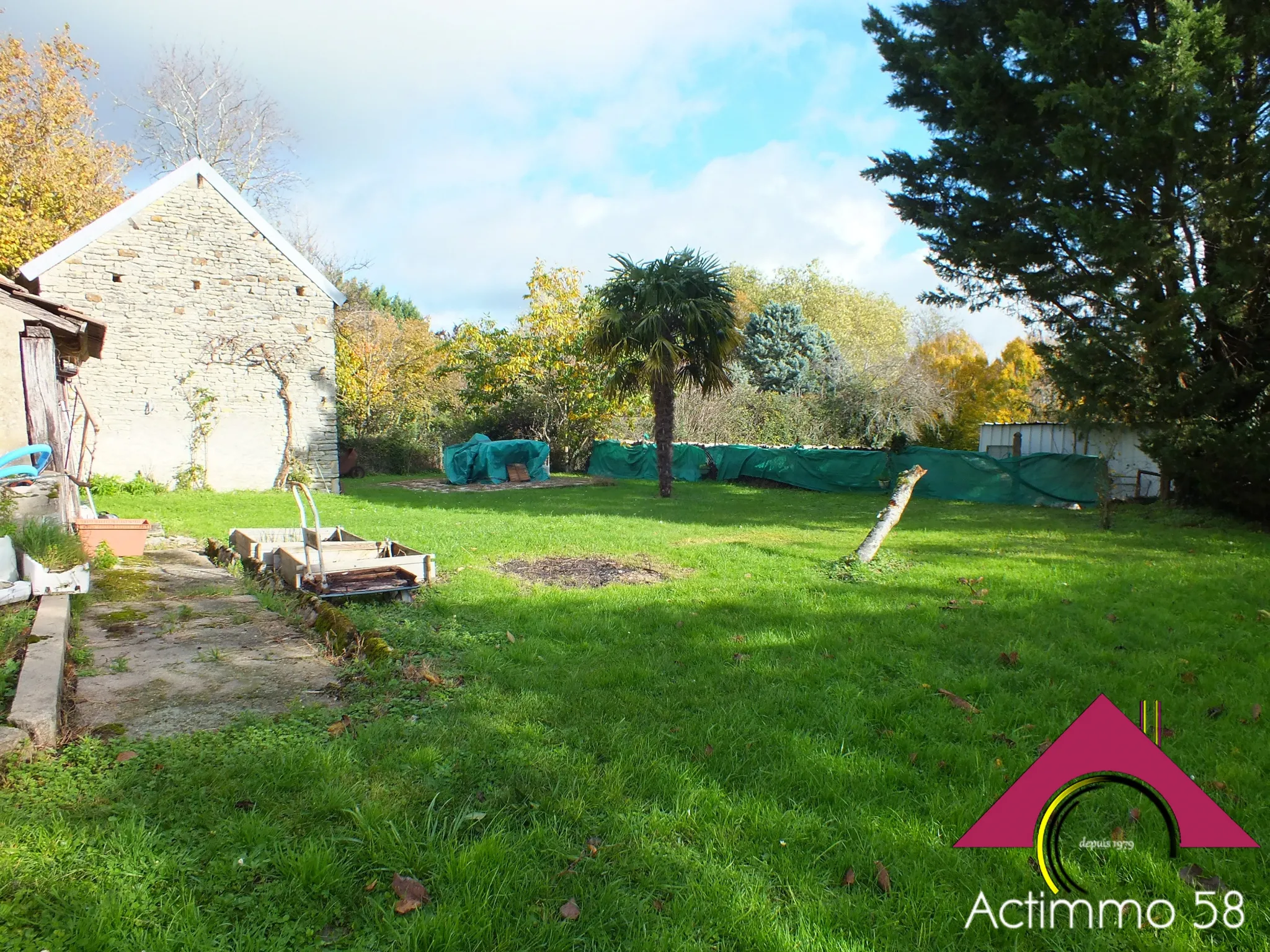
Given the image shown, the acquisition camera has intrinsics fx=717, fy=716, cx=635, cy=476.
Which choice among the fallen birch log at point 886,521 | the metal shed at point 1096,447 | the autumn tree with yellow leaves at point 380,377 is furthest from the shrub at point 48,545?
the autumn tree with yellow leaves at point 380,377

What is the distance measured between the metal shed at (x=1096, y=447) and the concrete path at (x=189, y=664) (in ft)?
48.3

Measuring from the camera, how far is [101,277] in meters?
15.6

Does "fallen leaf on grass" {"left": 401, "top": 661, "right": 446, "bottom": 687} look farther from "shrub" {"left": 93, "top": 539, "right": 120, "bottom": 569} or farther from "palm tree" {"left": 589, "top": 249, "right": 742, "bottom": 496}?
"palm tree" {"left": 589, "top": 249, "right": 742, "bottom": 496}

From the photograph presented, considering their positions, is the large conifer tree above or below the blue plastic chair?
above

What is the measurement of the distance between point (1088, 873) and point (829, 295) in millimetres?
41879

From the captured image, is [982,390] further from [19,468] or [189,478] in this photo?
[19,468]

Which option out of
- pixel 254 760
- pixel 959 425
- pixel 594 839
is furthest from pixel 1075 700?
pixel 959 425

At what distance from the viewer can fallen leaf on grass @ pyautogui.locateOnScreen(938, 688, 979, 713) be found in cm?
394

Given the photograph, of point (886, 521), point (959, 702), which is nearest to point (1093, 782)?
point (959, 702)

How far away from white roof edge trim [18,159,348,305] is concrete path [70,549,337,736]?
13.0 meters

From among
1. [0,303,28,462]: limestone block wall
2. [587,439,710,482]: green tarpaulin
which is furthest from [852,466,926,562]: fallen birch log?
[587,439,710,482]: green tarpaulin

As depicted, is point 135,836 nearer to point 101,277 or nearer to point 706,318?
point 706,318

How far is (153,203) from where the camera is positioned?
16031 mm

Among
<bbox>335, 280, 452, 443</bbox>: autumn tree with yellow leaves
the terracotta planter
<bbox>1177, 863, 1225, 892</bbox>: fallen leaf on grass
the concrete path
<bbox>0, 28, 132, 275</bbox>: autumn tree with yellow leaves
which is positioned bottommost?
<bbox>1177, 863, 1225, 892</bbox>: fallen leaf on grass
